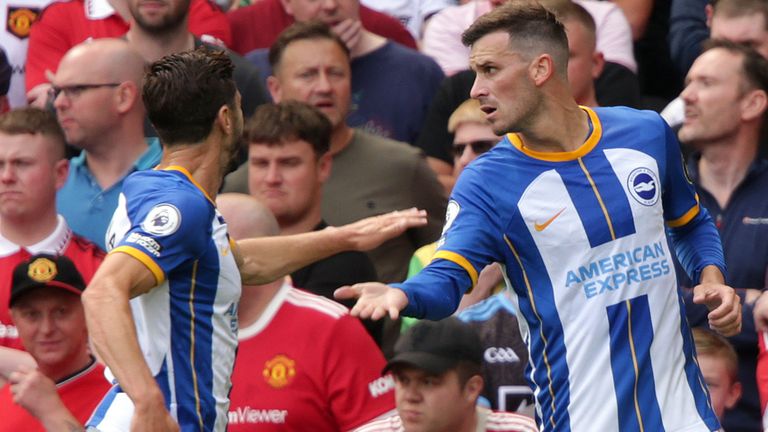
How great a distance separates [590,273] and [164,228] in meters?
1.55

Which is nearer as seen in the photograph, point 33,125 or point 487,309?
point 487,309

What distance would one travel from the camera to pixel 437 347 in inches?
272

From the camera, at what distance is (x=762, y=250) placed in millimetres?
7688

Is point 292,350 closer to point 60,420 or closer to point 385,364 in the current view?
point 385,364

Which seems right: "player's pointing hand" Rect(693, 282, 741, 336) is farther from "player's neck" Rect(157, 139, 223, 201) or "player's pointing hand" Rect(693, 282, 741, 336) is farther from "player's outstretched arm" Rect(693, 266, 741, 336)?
"player's neck" Rect(157, 139, 223, 201)

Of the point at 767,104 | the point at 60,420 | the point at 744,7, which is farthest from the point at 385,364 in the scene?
the point at 744,7

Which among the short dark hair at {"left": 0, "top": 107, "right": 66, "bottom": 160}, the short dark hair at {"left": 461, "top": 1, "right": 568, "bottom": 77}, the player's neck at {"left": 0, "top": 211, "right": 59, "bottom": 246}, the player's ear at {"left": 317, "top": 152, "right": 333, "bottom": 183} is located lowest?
the player's neck at {"left": 0, "top": 211, "right": 59, "bottom": 246}

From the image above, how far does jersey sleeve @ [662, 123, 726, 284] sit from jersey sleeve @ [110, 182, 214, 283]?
1767 mm

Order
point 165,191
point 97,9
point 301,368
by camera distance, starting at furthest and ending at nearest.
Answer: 1. point 97,9
2. point 301,368
3. point 165,191

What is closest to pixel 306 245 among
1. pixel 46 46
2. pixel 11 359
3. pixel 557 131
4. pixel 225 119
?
pixel 225 119

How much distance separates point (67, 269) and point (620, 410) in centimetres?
276

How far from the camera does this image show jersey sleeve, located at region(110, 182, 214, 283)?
5.54 metres

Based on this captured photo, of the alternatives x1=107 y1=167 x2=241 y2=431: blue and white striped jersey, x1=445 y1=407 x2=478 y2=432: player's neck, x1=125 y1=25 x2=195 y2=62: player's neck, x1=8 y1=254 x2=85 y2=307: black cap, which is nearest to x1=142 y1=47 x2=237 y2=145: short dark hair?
x1=107 y1=167 x2=241 y2=431: blue and white striped jersey

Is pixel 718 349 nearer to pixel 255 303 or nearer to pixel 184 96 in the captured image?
pixel 255 303
